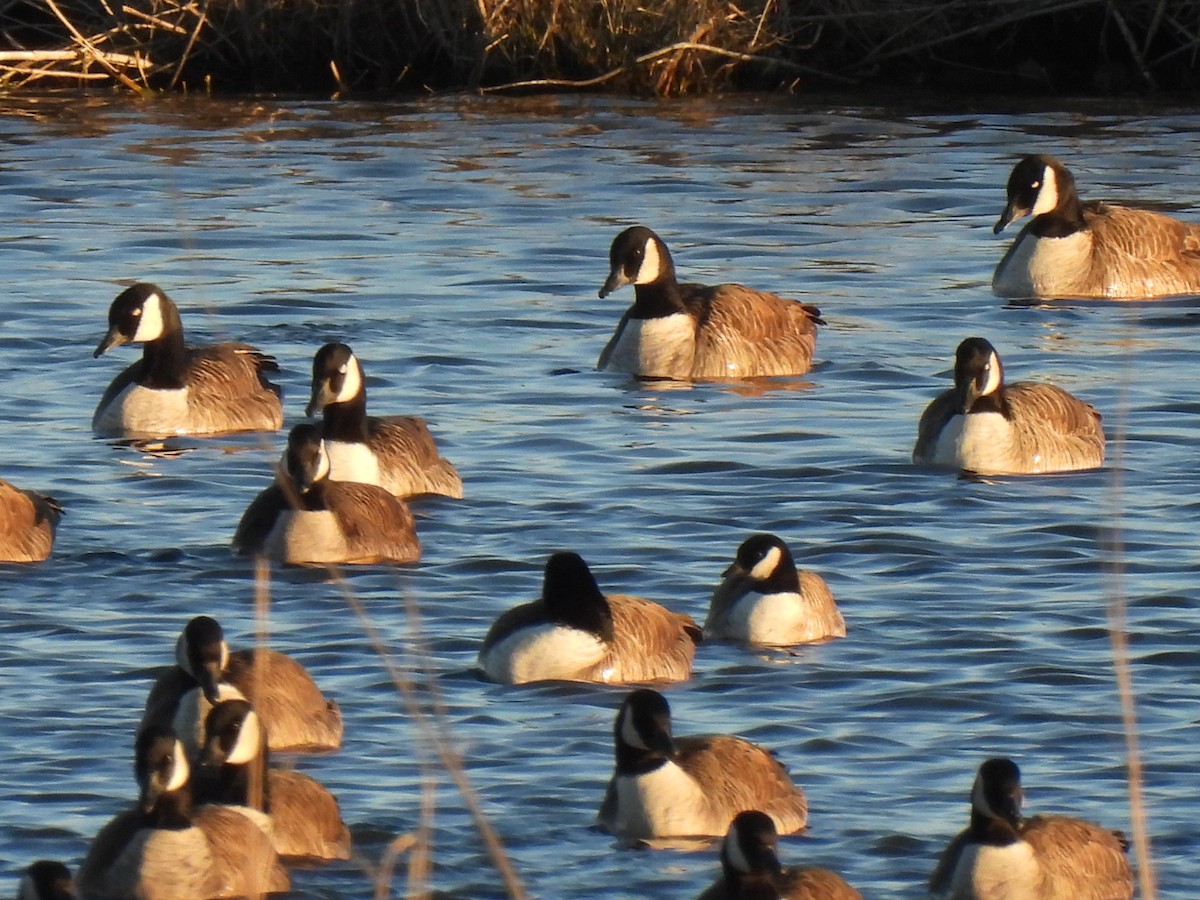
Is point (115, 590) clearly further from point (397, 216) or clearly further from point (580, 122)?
point (580, 122)

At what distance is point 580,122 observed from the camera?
27.3 meters

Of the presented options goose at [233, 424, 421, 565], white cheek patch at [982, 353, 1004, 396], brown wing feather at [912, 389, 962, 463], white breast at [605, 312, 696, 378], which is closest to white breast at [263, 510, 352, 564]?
goose at [233, 424, 421, 565]

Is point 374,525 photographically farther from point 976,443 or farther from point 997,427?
point 997,427

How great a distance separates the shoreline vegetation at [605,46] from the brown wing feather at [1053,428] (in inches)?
526

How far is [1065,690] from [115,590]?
14.2 feet

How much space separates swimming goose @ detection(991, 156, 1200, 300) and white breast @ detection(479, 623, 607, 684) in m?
9.68

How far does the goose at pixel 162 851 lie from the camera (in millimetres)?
8367

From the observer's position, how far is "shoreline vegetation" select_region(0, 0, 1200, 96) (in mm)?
27906

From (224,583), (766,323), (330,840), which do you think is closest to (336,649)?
(224,583)

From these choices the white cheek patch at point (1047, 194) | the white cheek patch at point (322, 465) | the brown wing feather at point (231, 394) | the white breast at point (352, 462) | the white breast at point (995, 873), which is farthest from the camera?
the white cheek patch at point (1047, 194)

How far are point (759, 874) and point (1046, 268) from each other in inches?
Result: 492

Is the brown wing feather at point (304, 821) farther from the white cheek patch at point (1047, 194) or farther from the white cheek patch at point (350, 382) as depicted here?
the white cheek patch at point (1047, 194)

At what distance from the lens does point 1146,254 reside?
19.8m

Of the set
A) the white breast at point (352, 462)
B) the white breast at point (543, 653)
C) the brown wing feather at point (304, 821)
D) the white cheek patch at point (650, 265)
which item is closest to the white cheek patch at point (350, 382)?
the white breast at point (352, 462)
